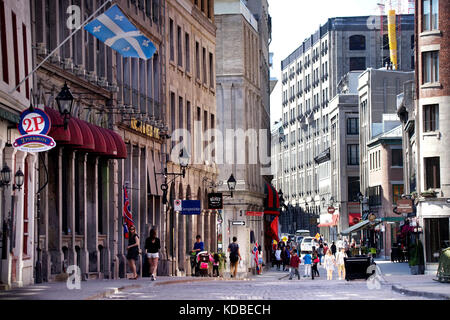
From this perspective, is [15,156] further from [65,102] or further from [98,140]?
[98,140]

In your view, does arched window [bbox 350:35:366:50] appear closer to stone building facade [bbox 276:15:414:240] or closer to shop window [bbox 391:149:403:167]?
stone building facade [bbox 276:15:414:240]

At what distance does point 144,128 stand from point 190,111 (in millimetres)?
11139

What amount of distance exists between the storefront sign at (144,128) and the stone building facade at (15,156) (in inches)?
537

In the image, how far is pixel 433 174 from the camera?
5703 cm

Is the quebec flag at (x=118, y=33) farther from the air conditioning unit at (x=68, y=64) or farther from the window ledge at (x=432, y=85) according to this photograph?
the window ledge at (x=432, y=85)

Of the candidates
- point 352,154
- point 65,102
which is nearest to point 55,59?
point 65,102

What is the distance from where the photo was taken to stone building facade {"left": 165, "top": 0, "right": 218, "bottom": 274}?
174ft

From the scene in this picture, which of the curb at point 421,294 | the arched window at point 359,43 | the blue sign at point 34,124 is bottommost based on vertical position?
the curb at point 421,294

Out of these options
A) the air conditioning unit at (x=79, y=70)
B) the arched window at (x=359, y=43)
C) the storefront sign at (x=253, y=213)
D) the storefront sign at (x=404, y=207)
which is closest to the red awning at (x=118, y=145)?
the air conditioning unit at (x=79, y=70)

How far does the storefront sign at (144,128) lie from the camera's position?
44.7 meters

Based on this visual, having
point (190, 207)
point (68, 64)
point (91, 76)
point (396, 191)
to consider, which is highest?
point (91, 76)

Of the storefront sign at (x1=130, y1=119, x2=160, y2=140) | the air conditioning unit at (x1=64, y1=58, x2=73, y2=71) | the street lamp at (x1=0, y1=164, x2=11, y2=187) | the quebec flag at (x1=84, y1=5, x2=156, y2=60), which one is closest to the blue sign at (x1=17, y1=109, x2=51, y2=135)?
the street lamp at (x1=0, y1=164, x2=11, y2=187)
